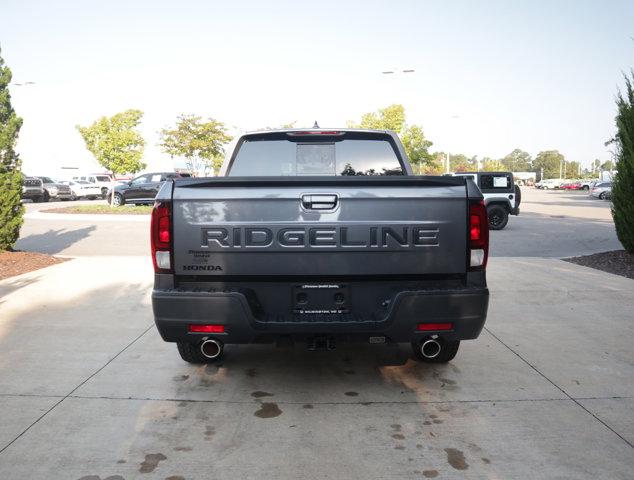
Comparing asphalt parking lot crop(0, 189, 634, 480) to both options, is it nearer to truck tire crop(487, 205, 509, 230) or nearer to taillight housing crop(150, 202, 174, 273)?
taillight housing crop(150, 202, 174, 273)

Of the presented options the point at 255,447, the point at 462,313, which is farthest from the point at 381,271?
the point at 255,447

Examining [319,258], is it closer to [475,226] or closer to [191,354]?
[475,226]

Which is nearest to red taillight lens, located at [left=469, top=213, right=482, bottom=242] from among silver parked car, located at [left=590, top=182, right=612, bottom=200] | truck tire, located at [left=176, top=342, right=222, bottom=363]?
truck tire, located at [left=176, top=342, right=222, bottom=363]

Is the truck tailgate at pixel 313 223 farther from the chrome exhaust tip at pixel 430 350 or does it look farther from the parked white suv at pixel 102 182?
the parked white suv at pixel 102 182

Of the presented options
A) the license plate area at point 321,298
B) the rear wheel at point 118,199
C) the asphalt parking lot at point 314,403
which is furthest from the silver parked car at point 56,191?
the license plate area at point 321,298

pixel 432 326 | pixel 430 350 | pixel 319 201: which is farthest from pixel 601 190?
pixel 319 201

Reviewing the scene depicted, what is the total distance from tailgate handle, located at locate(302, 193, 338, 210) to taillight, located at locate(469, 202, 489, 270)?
3.03 ft

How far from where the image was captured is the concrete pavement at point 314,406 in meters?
3.17

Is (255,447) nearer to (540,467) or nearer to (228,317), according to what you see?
(228,317)

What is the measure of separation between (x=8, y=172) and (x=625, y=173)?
11259 millimetres

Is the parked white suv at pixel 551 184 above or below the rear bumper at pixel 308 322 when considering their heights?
above

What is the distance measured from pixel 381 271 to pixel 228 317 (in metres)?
1.05

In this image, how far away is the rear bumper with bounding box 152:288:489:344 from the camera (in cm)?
369

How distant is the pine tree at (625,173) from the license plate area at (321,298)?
8487 mm
